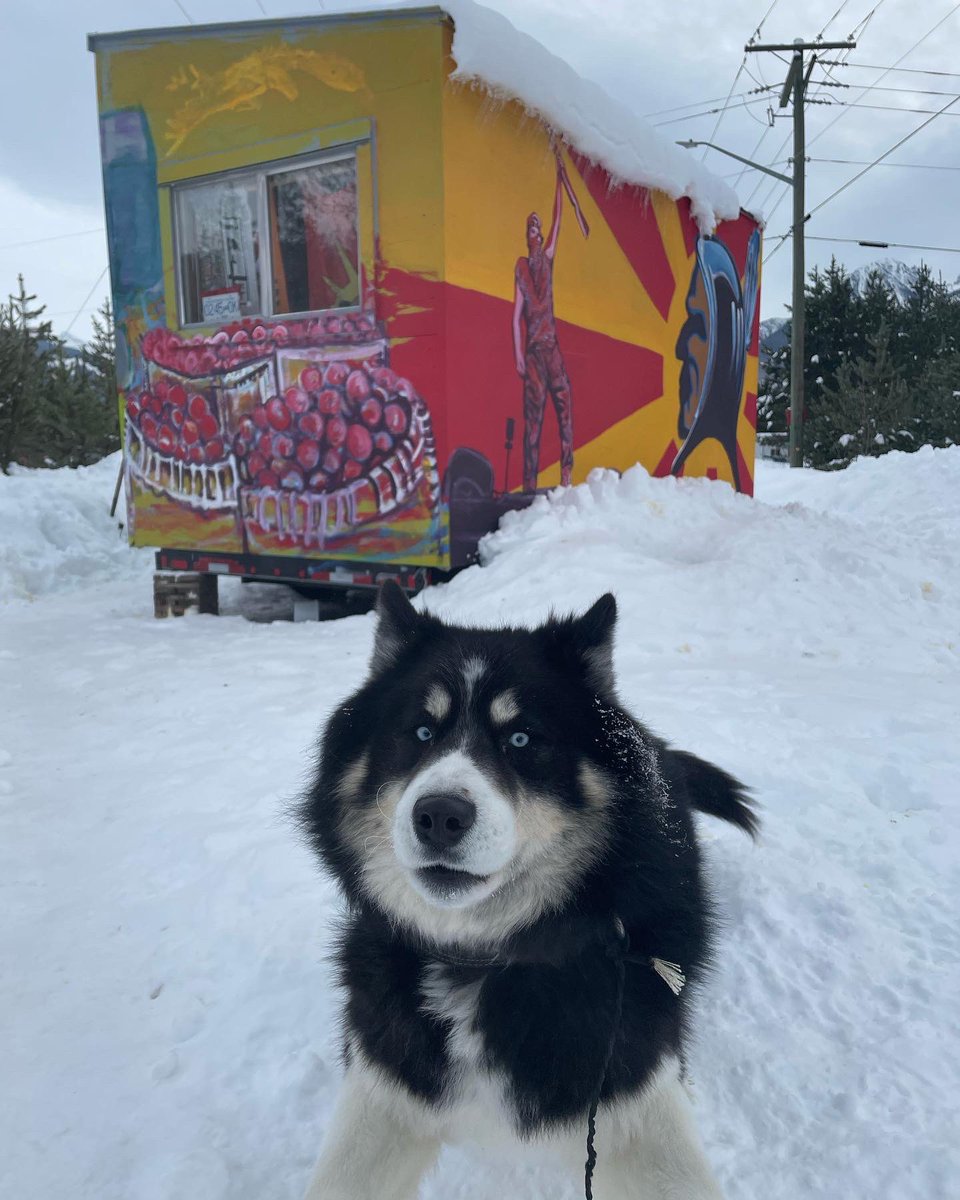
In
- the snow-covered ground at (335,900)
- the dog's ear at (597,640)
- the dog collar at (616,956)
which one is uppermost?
the dog's ear at (597,640)

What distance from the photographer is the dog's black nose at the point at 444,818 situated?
1434mm

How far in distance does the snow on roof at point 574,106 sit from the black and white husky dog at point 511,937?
262 inches

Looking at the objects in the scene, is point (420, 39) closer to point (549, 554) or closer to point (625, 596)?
point (549, 554)

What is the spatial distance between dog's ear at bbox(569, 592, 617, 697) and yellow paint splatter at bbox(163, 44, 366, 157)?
682 centimetres

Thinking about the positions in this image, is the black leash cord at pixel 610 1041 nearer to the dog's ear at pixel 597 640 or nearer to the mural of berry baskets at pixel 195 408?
the dog's ear at pixel 597 640

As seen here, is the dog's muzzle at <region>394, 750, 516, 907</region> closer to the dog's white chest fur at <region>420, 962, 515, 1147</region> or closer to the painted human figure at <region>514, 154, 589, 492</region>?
the dog's white chest fur at <region>420, 962, 515, 1147</region>

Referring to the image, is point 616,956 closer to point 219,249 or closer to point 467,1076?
point 467,1076

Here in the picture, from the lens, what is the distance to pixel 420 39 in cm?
646

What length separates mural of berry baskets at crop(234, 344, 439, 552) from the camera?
716 cm

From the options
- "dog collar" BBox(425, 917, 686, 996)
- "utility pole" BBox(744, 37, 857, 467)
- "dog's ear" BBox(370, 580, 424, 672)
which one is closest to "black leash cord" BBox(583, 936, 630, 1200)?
"dog collar" BBox(425, 917, 686, 996)

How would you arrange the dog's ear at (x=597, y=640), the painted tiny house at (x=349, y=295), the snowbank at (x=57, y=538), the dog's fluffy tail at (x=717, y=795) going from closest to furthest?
1. the dog's ear at (x=597, y=640)
2. the dog's fluffy tail at (x=717, y=795)
3. the painted tiny house at (x=349, y=295)
4. the snowbank at (x=57, y=538)

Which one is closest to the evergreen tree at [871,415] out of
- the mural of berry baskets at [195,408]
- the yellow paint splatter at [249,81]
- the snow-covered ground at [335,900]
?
the snow-covered ground at [335,900]

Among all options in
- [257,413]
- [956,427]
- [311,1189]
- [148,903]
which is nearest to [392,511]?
[257,413]

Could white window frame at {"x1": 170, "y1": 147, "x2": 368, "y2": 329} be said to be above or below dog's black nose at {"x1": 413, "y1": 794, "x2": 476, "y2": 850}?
above
